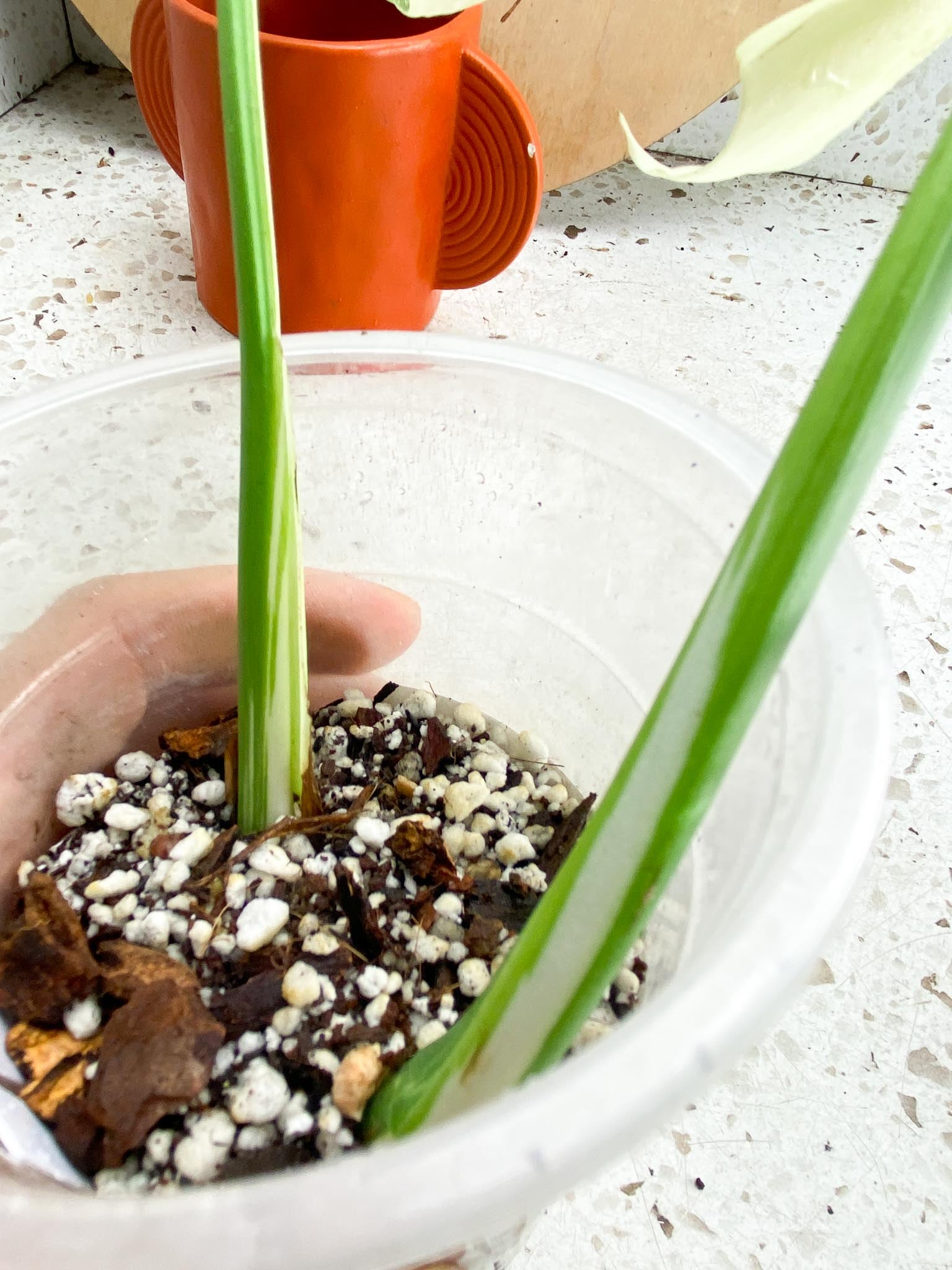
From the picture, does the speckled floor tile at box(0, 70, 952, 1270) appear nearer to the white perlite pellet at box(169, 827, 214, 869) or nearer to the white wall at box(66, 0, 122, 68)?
the white wall at box(66, 0, 122, 68)

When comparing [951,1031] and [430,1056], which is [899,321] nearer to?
[430,1056]

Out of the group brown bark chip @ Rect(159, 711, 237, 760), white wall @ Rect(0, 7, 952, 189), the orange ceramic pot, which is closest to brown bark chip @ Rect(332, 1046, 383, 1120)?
brown bark chip @ Rect(159, 711, 237, 760)

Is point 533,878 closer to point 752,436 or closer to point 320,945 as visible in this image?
point 320,945

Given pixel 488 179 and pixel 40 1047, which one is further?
pixel 488 179

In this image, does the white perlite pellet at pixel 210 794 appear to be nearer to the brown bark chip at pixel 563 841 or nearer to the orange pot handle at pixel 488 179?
the brown bark chip at pixel 563 841

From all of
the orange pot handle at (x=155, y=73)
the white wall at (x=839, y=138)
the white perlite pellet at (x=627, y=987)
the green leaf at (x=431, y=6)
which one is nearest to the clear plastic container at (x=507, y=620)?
the white perlite pellet at (x=627, y=987)

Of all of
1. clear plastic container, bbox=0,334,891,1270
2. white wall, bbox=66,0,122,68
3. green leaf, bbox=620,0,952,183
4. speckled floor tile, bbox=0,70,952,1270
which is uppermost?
green leaf, bbox=620,0,952,183

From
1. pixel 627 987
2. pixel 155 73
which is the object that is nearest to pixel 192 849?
pixel 627 987
